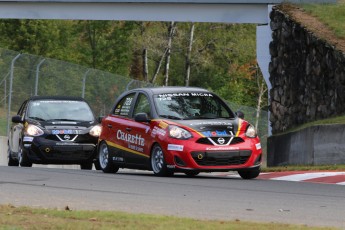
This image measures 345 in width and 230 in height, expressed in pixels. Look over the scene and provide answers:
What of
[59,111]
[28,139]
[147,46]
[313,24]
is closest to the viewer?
[28,139]

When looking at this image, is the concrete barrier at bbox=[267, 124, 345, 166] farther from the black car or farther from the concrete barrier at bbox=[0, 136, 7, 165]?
the concrete barrier at bbox=[0, 136, 7, 165]

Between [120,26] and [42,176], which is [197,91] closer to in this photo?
[42,176]

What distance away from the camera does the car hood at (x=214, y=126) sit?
1914 cm

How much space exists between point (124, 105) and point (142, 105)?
78 centimetres

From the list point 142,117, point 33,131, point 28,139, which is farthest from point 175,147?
point 28,139

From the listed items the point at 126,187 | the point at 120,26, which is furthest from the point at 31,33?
the point at 126,187

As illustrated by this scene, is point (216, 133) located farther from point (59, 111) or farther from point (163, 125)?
point (59, 111)

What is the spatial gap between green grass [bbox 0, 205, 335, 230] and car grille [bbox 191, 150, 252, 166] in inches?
279

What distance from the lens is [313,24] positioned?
102 feet

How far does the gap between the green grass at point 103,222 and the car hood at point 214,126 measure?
7.18m

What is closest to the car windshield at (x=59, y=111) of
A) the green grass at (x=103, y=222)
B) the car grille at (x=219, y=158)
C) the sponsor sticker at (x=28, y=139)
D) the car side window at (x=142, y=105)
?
the sponsor sticker at (x=28, y=139)

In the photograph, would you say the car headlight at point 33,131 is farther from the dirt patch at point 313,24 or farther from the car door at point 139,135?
the dirt patch at point 313,24

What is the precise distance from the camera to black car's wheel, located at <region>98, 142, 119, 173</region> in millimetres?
21672

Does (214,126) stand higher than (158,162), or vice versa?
(214,126)
